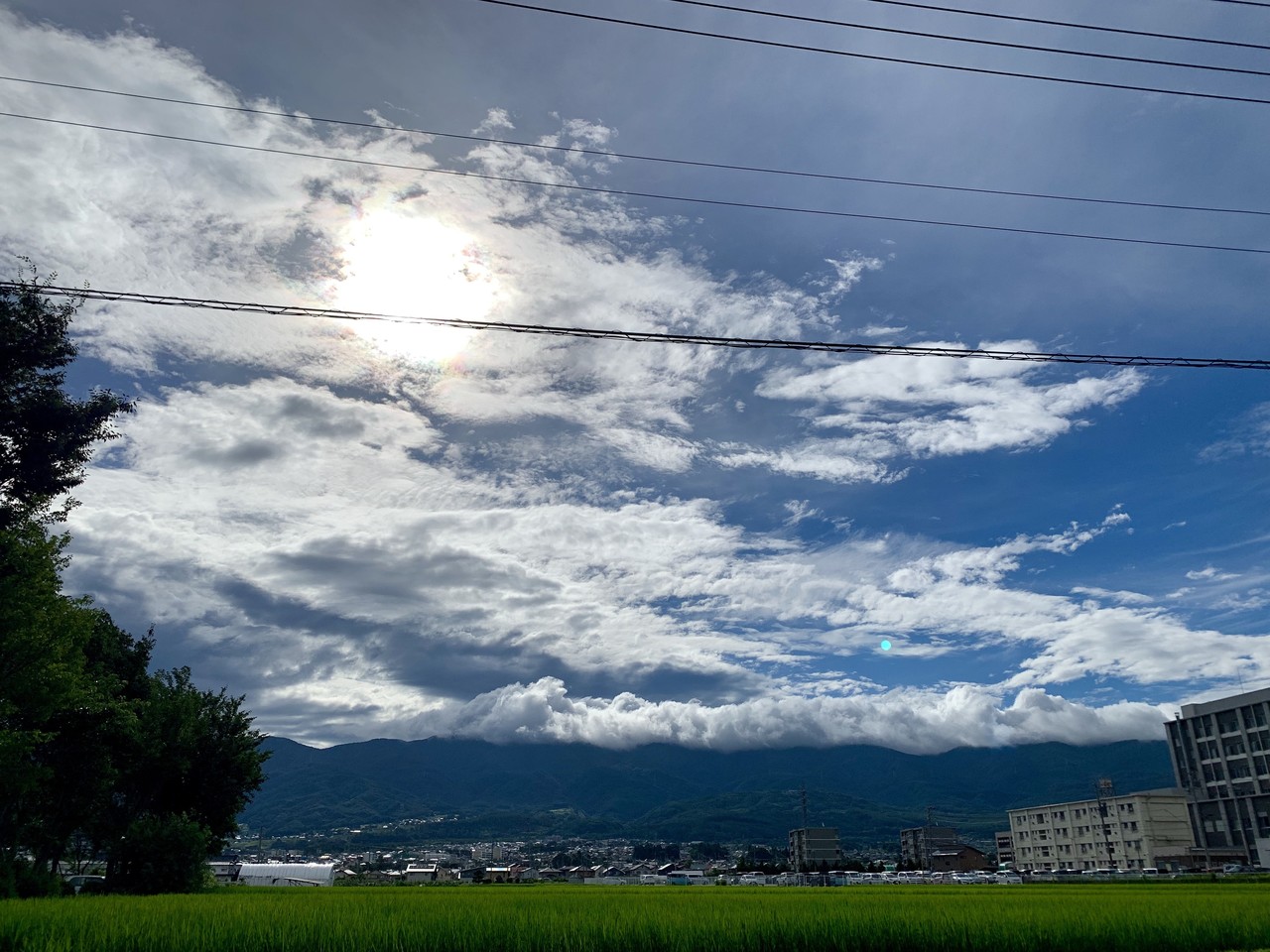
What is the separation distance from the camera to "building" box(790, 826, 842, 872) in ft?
517

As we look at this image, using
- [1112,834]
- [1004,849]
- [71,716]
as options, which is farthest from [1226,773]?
[71,716]

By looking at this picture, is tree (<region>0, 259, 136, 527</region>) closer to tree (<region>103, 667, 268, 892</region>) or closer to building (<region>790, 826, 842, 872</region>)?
tree (<region>103, 667, 268, 892</region>)

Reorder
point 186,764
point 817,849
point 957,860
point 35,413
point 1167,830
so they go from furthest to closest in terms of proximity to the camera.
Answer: point 817,849 < point 957,860 < point 1167,830 < point 186,764 < point 35,413

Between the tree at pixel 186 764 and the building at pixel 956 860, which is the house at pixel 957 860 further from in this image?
the tree at pixel 186 764

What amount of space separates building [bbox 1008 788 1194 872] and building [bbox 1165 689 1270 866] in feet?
9.03

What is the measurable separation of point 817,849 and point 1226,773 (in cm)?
7318

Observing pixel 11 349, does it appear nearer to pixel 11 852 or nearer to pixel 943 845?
pixel 11 852

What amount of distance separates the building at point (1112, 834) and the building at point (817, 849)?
113ft

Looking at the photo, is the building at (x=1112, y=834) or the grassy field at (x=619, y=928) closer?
the grassy field at (x=619, y=928)

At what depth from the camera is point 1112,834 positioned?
417 ft

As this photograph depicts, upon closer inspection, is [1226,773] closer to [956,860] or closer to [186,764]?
[956,860]

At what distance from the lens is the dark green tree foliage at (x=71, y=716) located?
32875mm

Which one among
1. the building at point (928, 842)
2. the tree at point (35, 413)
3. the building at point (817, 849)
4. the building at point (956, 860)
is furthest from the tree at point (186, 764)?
the building at point (928, 842)

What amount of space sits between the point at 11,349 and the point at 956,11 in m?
36.4
